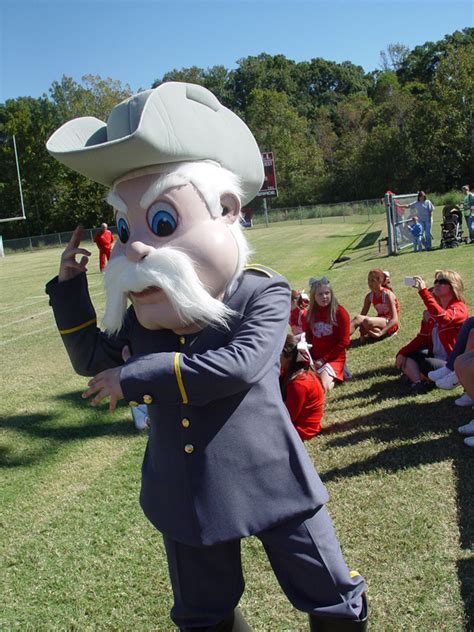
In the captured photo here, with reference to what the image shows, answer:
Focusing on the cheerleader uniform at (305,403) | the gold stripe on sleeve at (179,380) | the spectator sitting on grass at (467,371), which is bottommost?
the cheerleader uniform at (305,403)

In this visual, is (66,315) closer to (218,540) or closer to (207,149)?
(207,149)

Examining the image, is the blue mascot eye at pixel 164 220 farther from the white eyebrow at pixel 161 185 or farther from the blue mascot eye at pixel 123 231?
the blue mascot eye at pixel 123 231

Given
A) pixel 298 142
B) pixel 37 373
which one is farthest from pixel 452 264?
pixel 298 142

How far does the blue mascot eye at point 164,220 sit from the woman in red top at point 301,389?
271 centimetres

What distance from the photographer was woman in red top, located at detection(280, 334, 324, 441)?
4.60 meters

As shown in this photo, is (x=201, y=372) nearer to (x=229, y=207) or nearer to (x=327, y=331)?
(x=229, y=207)

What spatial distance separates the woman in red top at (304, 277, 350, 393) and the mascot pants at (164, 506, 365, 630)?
401 cm

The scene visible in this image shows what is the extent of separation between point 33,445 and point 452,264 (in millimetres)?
10083

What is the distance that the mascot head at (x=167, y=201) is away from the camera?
190 centimetres

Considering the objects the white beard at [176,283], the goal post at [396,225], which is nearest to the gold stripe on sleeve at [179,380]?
the white beard at [176,283]

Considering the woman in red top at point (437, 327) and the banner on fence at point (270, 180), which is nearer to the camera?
the woman in red top at point (437, 327)

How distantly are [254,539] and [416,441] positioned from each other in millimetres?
1541

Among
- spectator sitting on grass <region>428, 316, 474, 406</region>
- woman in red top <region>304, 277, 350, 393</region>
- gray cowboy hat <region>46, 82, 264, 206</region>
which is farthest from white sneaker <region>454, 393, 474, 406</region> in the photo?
gray cowboy hat <region>46, 82, 264, 206</region>

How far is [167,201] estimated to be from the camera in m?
1.98
